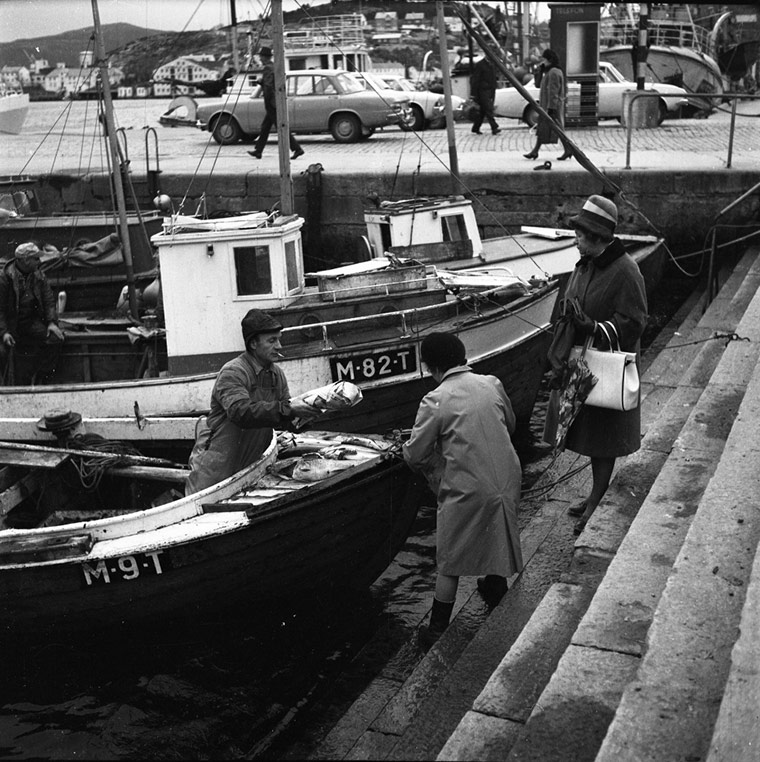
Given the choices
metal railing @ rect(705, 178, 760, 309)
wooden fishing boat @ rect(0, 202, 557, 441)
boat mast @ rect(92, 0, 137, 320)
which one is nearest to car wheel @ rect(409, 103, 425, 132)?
metal railing @ rect(705, 178, 760, 309)

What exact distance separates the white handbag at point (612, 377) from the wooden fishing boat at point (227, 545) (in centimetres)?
135

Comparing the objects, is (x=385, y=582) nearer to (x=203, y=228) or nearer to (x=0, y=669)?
(x=0, y=669)

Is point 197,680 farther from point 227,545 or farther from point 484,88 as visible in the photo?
point 484,88

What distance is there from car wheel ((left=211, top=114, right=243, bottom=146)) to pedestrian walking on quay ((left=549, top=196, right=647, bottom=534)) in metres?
16.8

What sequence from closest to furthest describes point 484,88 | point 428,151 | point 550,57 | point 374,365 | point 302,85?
point 374,365, point 550,57, point 428,151, point 484,88, point 302,85

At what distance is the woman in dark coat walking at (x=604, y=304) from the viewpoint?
17.5 ft

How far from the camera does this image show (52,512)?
24.5 feet

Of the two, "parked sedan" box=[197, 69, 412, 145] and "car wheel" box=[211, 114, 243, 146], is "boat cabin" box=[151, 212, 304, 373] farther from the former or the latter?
"parked sedan" box=[197, 69, 412, 145]

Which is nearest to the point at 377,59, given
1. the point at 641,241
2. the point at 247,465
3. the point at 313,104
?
the point at 313,104

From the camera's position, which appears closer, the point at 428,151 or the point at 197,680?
the point at 197,680

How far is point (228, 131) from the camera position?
21.5m

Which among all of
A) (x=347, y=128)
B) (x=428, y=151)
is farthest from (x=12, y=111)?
(x=428, y=151)

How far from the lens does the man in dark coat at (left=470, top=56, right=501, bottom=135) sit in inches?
816

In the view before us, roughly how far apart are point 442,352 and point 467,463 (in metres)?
0.55
